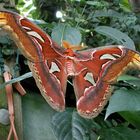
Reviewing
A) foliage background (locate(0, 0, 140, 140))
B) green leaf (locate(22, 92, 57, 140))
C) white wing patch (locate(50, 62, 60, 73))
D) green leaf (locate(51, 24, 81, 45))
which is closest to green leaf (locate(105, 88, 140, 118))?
foliage background (locate(0, 0, 140, 140))

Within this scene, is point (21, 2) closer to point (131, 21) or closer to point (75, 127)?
point (131, 21)

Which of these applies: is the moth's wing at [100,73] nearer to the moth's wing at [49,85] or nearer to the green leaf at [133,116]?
the moth's wing at [49,85]

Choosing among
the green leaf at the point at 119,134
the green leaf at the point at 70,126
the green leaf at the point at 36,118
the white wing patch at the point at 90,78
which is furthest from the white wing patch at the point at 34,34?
the green leaf at the point at 36,118

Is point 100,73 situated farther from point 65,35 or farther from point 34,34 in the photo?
point 65,35

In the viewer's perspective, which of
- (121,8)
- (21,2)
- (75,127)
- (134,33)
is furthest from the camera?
(21,2)

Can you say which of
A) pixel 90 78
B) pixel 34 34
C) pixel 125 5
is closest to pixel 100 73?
pixel 90 78

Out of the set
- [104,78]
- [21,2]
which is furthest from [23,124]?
[21,2]
